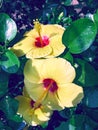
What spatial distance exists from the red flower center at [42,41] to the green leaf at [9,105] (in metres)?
0.21

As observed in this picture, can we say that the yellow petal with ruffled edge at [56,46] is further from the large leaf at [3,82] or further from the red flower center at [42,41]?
the large leaf at [3,82]

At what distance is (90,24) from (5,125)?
52 cm

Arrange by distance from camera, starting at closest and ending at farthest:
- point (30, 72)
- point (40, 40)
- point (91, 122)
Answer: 1. point (30, 72)
2. point (40, 40)
3. point (91, 122)

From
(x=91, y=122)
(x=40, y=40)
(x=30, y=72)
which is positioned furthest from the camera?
(x=91, y=122)

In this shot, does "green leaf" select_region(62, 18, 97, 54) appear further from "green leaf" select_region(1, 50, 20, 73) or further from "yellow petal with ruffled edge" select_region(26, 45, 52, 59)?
"green leaf" select_region(1, 50, 20, 73)

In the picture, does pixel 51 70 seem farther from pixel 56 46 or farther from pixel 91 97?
pixel 91 97

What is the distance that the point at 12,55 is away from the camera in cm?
141

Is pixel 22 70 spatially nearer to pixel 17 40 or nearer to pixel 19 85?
pixel 17 40

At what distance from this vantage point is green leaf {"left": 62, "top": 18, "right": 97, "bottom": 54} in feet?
4.67

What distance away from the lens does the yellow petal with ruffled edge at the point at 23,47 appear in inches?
57.1

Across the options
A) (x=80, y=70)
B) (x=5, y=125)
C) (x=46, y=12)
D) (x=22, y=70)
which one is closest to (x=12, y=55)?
(x=22, y=70)

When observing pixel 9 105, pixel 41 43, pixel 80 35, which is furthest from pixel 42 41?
pixel 9 105

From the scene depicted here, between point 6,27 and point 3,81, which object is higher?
point 6,27

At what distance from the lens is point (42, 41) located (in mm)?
1490
